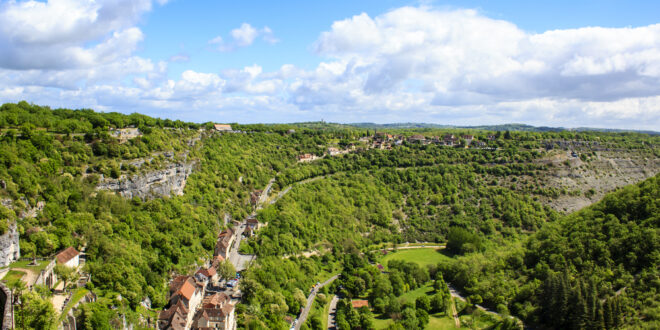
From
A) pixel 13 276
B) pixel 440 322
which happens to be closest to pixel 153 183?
pixel 13 276

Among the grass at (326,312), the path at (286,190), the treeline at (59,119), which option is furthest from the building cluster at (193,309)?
the path at (286,190)

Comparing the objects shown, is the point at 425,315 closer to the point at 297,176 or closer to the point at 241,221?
the point at 241,221

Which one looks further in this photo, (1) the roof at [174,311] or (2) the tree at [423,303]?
(2) the tree at [423,303]

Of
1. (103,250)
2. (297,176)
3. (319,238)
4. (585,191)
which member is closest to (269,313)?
(103,250)

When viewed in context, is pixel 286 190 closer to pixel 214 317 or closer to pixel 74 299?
pixel 214 317

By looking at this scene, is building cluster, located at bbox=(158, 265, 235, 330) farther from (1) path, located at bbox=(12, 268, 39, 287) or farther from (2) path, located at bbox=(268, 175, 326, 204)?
(2) path, located at bbox=(268, 175, 326, 204)

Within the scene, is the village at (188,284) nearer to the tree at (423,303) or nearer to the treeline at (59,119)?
the treeline at (59,119)
